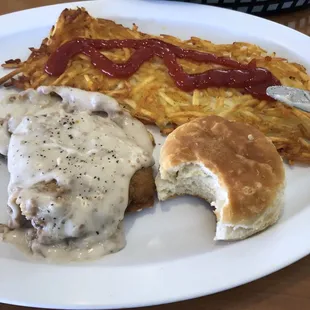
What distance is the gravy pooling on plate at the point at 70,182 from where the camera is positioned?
1.80 metres

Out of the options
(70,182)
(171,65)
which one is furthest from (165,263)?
(171,65)

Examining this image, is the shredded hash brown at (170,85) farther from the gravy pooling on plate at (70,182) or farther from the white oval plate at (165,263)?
the gravy pooling on plate at (70,182)

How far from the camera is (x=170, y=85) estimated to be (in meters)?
2.48

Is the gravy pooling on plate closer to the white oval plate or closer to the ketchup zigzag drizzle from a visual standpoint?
the white oval plate

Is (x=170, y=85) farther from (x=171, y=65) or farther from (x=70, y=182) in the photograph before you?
(x=70, y=182)

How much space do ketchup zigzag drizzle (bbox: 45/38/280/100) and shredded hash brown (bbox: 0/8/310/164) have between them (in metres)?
0.03

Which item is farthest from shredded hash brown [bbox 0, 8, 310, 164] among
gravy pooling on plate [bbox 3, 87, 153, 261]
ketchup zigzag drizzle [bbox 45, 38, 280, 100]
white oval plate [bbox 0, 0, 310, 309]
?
gravy pooling on plate [bbox 3, 87, 153, 261]

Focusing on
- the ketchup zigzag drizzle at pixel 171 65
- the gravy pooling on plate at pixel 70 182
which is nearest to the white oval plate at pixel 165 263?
the gravy pooling on plate at pixel 70 182

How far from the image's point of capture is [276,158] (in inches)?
79.0

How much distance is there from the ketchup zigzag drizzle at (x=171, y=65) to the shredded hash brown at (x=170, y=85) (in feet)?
0.11

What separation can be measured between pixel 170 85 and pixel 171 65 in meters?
0.13

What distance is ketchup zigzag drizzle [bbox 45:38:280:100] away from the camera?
2439 mm

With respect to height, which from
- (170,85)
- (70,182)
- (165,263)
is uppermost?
(170,85)

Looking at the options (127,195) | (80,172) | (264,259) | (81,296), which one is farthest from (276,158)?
(81,296)
